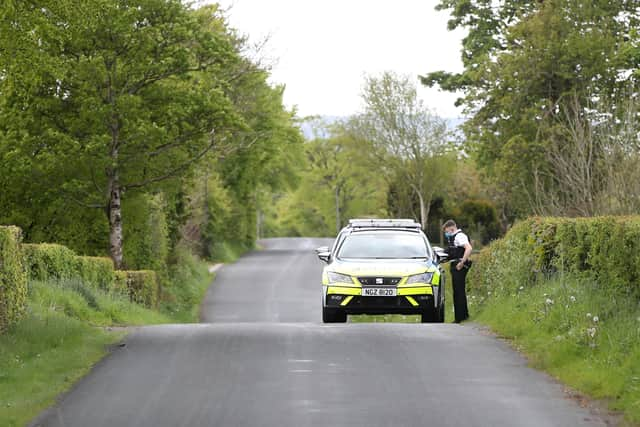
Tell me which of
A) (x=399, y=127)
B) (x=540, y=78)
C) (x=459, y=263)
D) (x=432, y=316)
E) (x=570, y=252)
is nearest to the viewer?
(x=570, y=252)

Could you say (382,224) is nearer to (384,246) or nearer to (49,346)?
(384,246)

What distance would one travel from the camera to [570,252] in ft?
51.5

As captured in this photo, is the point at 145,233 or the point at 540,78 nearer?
the point at 145,233

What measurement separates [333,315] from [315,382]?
24.3 feet

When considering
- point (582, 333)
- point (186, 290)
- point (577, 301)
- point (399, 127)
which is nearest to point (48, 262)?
point (577, 301)

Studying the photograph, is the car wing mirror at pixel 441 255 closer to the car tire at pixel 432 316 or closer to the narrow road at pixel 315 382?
the car tire at pixel 432 316

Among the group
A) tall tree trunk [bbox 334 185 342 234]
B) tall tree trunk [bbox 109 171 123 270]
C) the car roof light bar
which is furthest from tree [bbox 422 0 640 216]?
tall tree trunk [bbox 334 185 342 234]

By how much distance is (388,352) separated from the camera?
13055mm

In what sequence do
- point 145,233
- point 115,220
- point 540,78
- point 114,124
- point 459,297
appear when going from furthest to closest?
point 540,78 < point 145,233 < point 115,220 < point 114,124 < point 459,297

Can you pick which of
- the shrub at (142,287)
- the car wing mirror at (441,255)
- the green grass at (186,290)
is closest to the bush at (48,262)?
the shrub at (142,287)

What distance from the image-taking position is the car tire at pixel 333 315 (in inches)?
719

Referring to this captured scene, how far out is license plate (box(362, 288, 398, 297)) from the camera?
17844mm

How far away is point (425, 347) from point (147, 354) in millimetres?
3388

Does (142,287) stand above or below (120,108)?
below
